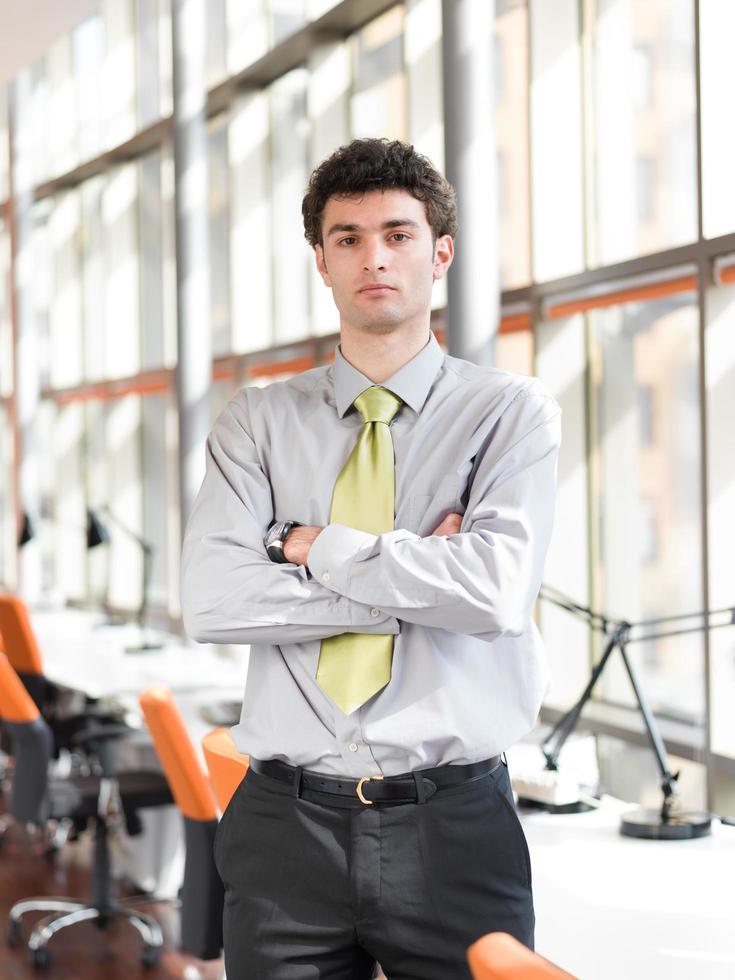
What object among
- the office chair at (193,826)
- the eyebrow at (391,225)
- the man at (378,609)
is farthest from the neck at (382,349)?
the office chair at (193,826)

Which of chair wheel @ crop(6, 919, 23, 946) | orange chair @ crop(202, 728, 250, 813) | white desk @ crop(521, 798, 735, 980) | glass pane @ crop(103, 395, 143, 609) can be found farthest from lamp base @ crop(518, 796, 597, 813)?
glass pane @ crop(103, 395, 143, 609)

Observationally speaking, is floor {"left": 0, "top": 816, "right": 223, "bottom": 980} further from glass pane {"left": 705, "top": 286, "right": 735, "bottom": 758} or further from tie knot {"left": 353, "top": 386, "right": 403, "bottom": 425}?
tie knot {"left": 353, "top": 386, "right": 403, "bottom": 425}

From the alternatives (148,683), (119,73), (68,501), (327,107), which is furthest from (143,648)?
(119,73)

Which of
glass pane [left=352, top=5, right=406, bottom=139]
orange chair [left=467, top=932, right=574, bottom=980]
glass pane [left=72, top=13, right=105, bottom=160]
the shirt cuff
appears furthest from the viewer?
glass pane [left=72, top=13, right=105, bottom=160]

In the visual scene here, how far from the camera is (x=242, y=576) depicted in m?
1.77

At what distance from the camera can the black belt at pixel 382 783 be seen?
1.60m

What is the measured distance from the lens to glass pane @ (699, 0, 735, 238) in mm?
3521

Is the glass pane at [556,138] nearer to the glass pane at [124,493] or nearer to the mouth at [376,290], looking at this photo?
the mouth at [376,290]

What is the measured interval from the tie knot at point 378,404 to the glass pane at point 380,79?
3.91 metres

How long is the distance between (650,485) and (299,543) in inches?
101

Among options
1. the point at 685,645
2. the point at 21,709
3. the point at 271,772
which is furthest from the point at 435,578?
the point at 21,709

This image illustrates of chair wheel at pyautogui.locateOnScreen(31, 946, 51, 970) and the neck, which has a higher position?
the neck

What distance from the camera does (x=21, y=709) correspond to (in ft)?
13.7

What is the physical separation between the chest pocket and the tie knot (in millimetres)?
131
